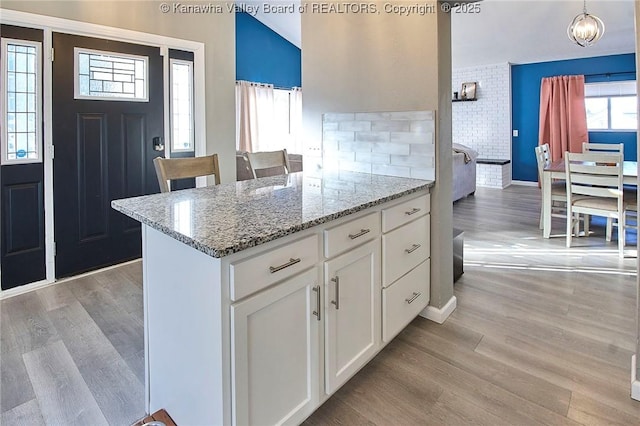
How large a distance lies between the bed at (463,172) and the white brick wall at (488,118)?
120 centimetres

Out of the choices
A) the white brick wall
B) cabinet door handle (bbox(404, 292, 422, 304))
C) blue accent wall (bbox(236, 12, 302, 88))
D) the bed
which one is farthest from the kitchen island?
the white brick wall

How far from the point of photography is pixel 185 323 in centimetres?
134

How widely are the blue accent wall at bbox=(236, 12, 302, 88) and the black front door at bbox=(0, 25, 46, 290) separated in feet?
13.8

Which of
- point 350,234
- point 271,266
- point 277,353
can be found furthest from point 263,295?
point 350,234

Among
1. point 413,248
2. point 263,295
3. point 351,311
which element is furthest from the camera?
point 413,248

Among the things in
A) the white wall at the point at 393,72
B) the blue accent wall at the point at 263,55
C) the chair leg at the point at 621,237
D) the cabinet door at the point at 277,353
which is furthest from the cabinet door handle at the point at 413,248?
the blue accent wall at the point at 263,55

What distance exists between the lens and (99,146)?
3.35 m

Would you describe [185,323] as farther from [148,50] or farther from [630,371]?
[148,50]

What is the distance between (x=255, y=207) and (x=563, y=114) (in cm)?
766

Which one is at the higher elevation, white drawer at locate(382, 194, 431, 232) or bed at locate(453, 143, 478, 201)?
bed at locate(453, 143, 478, 201)

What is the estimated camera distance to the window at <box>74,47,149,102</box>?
3.23 meters

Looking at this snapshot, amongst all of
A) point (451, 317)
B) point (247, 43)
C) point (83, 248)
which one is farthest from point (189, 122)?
point (247, 43)

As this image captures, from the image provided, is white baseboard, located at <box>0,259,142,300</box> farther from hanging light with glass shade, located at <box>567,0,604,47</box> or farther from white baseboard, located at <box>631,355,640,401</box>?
hanging light with glass shade, located at <box>567,0,604,47</box>

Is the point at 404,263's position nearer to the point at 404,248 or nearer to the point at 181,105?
the point at 404,248
